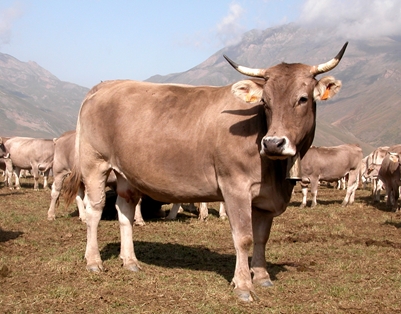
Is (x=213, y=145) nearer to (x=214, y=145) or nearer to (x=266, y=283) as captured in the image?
(x=214, y=145)

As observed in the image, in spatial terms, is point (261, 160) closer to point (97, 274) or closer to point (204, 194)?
point (204, 194)

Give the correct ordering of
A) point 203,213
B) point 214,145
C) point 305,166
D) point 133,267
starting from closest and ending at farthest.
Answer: point 214,145
point 133,267
point 203,213
point 305,166

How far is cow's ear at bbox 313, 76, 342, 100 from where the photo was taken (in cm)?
720

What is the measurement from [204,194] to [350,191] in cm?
1495

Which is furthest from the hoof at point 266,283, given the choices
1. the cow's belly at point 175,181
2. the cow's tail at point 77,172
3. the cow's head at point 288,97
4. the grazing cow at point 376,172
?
the grazing cow at point 376,172

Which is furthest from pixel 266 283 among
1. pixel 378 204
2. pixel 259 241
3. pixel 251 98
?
pixel 378 204

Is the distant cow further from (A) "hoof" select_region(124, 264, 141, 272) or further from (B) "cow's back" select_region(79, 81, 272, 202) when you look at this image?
(A) "hoof" select_region(124, 264, 141, 272)

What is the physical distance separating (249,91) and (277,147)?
45.9 inches

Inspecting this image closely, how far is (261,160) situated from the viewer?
23.9ft

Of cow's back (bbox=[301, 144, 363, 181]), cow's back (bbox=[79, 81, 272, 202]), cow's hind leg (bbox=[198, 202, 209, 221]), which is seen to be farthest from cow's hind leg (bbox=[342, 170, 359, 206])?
cow's back (bbox=[79, 81, 272, 202])

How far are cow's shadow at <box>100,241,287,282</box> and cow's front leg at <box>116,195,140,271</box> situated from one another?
53cm

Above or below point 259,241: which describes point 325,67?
above

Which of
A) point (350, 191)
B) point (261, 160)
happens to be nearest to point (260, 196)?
point (261, 160)

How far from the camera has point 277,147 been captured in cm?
657
